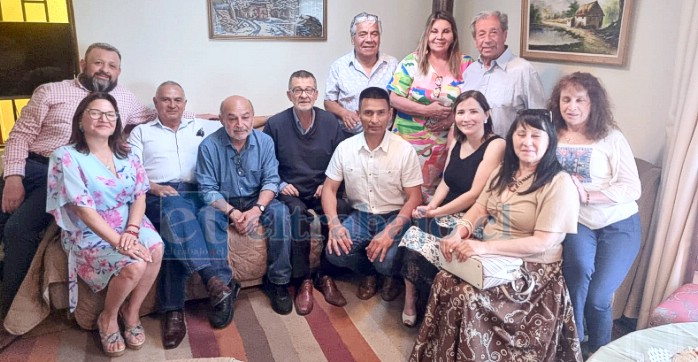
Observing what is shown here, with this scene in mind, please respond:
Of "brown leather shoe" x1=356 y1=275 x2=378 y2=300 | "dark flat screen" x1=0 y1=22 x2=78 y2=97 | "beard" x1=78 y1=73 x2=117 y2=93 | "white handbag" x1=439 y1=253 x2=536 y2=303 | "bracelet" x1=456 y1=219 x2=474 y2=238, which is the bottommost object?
"brown leather shoe" x1=356 y1=275 x2=378 y2=300

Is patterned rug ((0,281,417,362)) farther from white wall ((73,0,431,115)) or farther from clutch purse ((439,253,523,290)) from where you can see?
white wall ((73,0,431,115))

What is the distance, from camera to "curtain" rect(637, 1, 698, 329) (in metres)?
2.07

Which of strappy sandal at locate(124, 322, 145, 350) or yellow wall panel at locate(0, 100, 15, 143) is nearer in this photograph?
strappy sandal at locate(124, 322, 145, 350)

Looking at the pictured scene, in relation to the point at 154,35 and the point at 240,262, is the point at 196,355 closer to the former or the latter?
the point at 240,262

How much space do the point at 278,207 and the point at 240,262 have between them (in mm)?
345

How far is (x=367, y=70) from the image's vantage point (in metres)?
2.95

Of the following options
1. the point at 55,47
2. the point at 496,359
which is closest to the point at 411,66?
the point at 496,359

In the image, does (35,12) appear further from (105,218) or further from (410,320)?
(410,320)

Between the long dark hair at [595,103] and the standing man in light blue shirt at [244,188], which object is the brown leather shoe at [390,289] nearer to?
the standing man in light blue shirt at [244,188]

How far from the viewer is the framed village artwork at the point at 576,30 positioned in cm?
251

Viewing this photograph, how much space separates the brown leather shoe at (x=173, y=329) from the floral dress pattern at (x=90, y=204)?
0.34 meters

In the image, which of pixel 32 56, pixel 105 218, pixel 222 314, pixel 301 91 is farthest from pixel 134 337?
pixel 32 56

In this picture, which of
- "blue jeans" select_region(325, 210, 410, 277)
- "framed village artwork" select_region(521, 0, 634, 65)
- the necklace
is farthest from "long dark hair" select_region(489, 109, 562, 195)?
"framed village artwork" select_region(521, 0, 634, 65)

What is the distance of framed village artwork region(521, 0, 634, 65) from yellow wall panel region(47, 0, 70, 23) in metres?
2.83
